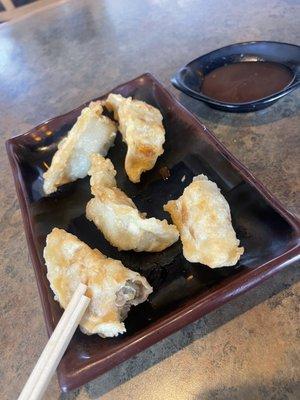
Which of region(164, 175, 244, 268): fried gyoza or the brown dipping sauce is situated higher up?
the brown dipping sauce

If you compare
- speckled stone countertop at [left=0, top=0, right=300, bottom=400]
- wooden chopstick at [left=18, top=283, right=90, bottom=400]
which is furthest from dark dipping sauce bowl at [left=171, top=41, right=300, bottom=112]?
wooden chopstick at [left=18, top=283, right=90, bottom=400]

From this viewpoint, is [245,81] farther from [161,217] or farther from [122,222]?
[122,222]

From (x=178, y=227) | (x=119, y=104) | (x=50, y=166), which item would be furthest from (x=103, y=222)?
(x=119, y=104)

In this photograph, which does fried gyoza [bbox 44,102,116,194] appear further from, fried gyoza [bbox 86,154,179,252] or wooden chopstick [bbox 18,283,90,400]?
wooden chopstick [bbox 18,283,90,400]

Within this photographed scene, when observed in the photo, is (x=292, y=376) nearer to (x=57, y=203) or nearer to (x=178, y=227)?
(x=178, y=227)

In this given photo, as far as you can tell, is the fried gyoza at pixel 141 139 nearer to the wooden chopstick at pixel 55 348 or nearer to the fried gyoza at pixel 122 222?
the fried gyoza at pixel 122 222

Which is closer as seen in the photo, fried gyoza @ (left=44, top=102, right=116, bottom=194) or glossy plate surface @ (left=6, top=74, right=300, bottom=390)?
glossy plate surface @ (left=6, top=74, right=300, bottom=390)

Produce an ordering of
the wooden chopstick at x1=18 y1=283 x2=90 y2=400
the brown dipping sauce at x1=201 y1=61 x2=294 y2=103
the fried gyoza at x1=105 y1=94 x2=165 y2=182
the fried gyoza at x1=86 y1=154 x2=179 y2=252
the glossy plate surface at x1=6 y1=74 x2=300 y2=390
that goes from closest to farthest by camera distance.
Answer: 1. the wooden chopstick at x1=18 y1=283 x2=90 y2=400
2. the glossy plate surface at x1=6 y1=74 x2=300 y2=390
3. the fried gyoza at x1=86 y1=154 x2=179 y2=252
4. the fried gyoza at x1=105 y1=94 x2=165 y2=182
5. the brown dipping sauce at x1=201 y1=61 x2=294 y2=103
